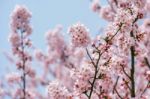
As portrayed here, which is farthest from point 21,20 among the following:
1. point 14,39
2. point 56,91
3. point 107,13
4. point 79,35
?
point 56,91

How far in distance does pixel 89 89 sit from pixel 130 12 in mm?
1085

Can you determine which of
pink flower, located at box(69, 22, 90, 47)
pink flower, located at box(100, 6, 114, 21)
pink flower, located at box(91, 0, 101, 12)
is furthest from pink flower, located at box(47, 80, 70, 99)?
pink flower, located at box(91, 0, 101, 12)

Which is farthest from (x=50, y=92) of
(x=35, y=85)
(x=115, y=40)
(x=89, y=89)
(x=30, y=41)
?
(x=35, y=85)

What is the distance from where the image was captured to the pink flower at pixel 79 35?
5.41m

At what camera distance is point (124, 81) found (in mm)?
5699

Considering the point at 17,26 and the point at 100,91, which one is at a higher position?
the point at 17,26

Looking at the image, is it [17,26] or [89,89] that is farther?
[17,26]

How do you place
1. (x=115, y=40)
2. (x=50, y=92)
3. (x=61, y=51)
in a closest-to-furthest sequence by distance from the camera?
1. (x=50, y=92)
2. (x=115, y=40)
3. (x=61, y=51)

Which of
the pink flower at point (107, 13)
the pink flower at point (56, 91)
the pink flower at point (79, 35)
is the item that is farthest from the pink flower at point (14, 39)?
the pink flower at point (56, 91)

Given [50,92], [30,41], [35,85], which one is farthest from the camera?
[35,85]

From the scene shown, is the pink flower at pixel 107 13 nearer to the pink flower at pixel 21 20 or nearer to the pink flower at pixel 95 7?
the pink flower at pixel 95 7

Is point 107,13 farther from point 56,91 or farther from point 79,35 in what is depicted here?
point 56,91

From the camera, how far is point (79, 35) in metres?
5.45

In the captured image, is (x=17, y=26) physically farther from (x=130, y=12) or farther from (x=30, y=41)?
(x=130, y=12)
